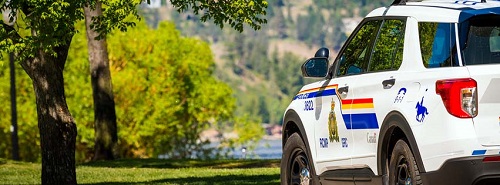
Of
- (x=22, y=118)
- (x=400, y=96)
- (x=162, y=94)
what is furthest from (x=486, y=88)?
(x=162, y=94)

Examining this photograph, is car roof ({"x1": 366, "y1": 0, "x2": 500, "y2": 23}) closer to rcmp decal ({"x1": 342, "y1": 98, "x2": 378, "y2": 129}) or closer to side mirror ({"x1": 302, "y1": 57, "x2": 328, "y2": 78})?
rcmp decal ({"x1": 342, "y1": 98, "x2": 378, "y2": 129})

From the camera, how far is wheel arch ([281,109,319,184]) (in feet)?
38.2

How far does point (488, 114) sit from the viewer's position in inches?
333

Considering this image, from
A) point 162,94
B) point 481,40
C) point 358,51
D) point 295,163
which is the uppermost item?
point 162,94

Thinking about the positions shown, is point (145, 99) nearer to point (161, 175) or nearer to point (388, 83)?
point (161, 175)

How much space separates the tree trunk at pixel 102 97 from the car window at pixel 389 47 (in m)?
25.8

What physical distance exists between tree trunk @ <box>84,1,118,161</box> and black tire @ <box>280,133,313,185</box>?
77.4 feet

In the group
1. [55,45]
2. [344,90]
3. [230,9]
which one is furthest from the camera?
[230,9]

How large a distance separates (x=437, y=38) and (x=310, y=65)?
7.94 ft

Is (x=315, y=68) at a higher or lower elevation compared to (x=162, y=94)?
lower

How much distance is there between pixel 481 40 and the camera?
8773 mm

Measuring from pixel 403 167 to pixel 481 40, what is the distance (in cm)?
118

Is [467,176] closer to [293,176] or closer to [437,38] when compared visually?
[437,38]

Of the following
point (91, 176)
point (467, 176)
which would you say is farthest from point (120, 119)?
point (467, 176)
